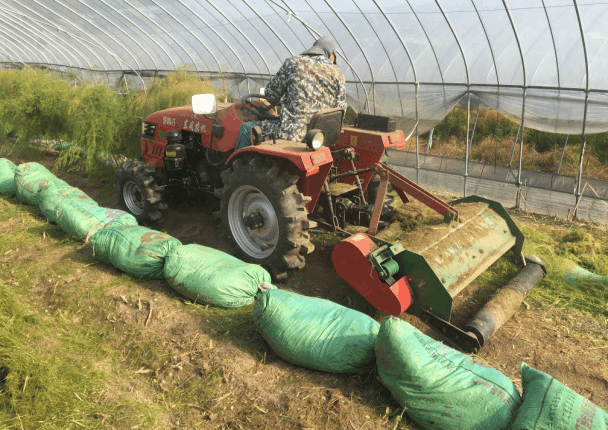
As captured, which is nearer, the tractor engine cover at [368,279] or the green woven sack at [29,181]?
the tractor engine cover at [368,279]

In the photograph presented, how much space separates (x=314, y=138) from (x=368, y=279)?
1.17 meters

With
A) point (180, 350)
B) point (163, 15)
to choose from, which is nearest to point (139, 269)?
point (180, 350)

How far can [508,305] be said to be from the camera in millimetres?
3275

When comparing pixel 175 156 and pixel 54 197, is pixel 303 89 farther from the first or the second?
pixel 54 197

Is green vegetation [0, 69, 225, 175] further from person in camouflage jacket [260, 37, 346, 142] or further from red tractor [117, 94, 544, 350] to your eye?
person in camouflage jacket [260, 37, 346, 142]

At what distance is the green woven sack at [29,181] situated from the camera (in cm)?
555

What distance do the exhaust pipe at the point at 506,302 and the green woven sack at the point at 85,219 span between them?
3.27 metres

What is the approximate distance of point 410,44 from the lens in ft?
26.6

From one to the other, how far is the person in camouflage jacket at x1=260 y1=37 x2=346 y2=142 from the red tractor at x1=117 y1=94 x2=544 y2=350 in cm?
19

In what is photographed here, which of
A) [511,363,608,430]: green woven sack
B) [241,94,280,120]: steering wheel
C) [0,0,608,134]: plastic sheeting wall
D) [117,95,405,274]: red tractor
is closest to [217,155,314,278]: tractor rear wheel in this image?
[117,95,405,274]: red tractor

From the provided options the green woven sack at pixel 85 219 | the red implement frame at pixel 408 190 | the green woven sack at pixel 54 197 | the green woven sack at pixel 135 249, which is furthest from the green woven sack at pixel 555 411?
the green woven sack at pixel 54 197

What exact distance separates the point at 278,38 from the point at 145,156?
5727mm

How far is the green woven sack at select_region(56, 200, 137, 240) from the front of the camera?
14.2ft

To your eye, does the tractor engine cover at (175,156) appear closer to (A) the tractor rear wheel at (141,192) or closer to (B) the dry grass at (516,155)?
(A) the tractor rear wheel at (141,192)
